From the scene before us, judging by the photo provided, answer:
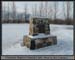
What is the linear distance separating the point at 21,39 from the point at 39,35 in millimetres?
402

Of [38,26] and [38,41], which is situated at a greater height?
[38,26]

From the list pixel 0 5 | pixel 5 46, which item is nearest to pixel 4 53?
pixel 5 46

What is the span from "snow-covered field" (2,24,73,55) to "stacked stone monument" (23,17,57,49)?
9 cm

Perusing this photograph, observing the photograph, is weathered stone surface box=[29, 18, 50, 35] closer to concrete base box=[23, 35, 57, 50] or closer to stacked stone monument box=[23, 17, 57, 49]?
stacked stone monument box=[23, 17, 57, 49]

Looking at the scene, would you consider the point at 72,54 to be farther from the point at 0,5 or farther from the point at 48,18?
the point at 0,5

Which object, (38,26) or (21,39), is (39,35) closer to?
(38,26)

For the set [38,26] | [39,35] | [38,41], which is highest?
[38,26]

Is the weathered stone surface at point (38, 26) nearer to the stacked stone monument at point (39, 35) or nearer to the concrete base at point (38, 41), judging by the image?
the stacked stone monument at point (39, 35)

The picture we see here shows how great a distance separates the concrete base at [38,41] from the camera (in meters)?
4.71

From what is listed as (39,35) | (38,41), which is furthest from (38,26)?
(38,41)

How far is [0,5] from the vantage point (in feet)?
→ 15.2

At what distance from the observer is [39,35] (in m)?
4.71

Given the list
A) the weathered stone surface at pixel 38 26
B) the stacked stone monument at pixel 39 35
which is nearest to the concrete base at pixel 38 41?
the stacked stone monument at pixel 39 35

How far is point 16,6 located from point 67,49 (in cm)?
143
